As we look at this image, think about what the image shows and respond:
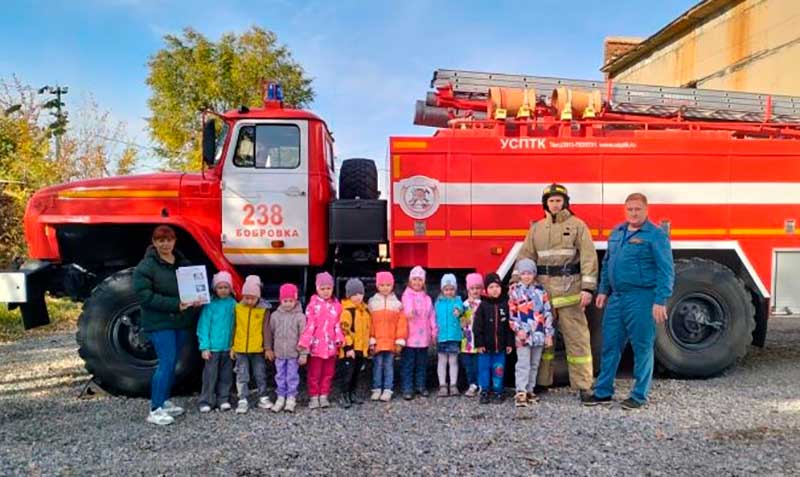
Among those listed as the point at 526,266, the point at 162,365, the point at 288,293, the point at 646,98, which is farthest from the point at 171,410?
the point at 646,98

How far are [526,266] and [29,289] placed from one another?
184 inches

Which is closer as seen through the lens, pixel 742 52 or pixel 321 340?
pixel 321 340

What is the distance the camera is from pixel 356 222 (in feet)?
20.0

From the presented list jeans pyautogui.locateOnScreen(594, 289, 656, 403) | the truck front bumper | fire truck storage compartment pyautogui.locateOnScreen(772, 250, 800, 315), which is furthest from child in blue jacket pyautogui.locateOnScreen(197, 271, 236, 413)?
fire truck storage compartment pyautogui.locateOnScreen(772, 250, 800, 315)

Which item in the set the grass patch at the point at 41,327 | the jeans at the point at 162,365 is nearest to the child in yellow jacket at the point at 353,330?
the jeans at the point at 162,365

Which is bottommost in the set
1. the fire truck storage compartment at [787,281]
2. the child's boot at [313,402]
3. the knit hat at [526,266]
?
the child's boot at [313,402]

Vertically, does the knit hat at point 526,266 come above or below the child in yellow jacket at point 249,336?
above

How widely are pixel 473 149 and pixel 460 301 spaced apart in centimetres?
155

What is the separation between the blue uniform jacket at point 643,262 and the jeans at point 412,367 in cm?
185

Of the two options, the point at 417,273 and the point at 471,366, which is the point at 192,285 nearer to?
the point at 417,273

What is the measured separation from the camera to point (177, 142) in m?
16.2

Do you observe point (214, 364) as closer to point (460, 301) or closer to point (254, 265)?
point (254, 265)

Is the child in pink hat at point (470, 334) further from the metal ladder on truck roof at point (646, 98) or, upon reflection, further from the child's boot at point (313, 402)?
the metal ladder on truck roof at point (646, 98)

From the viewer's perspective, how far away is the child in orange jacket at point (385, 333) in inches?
208
